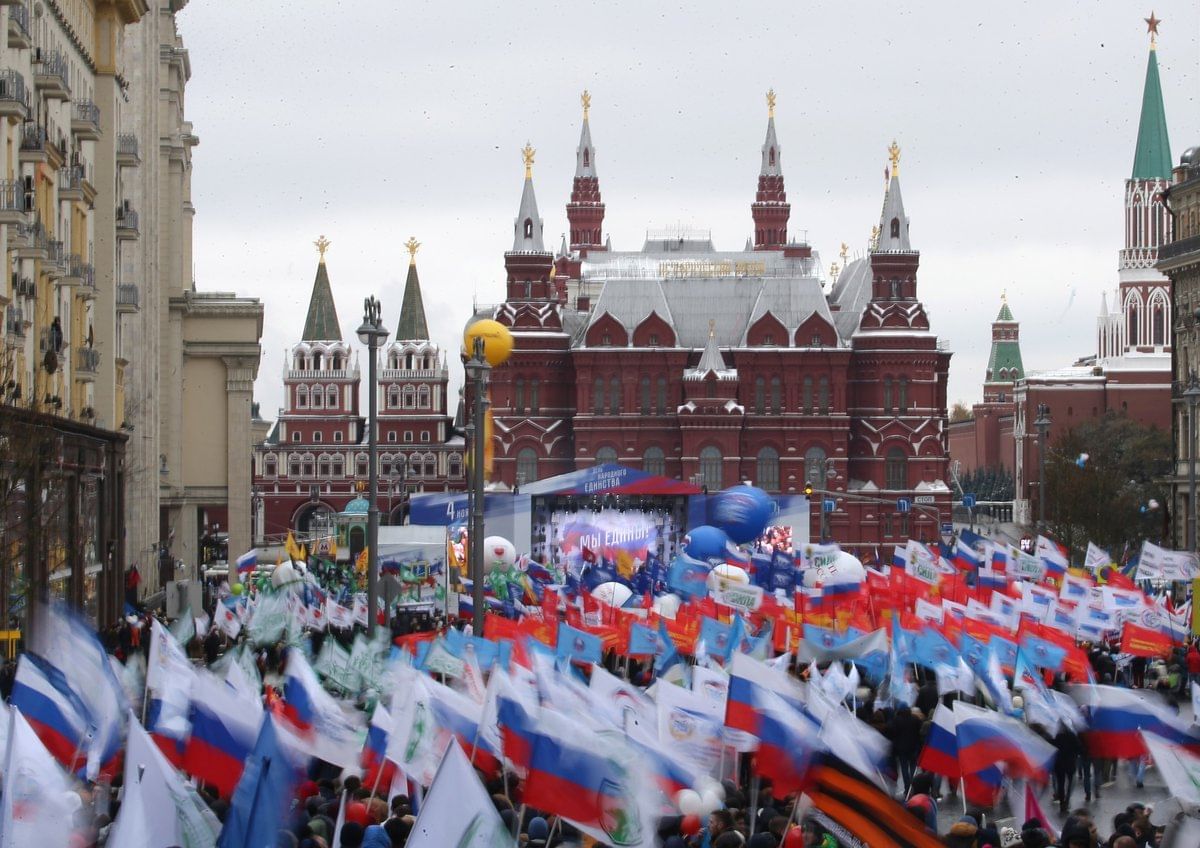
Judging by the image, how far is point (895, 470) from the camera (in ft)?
357

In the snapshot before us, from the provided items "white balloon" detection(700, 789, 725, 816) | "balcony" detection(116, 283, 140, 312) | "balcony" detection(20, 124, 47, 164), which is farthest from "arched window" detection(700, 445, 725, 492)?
"white balloon" detection(700, 789, 725, 816)

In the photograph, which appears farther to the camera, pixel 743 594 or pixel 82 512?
pixel 82 512

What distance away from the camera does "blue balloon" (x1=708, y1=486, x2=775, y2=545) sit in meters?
62.4

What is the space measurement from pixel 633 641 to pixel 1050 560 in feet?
46.7

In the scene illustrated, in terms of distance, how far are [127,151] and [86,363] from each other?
9.12 meters

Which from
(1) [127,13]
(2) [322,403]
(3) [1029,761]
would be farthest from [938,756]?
(2) [322,403]

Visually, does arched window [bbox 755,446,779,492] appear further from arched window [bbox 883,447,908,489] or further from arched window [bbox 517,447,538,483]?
arched window [bbox 517,447,538,483]

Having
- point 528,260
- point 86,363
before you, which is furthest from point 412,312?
point 86,363

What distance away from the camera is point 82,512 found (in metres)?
39.0

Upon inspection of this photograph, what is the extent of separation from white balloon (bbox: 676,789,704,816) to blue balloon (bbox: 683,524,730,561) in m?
36.9

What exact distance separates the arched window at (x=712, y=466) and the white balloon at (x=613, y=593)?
66.9 metres

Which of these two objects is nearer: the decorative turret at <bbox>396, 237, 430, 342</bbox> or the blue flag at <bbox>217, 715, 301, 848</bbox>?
the blue flag at <bbox>217, 715, 301, 848</bbox>

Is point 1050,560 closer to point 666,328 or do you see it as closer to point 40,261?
point 40,261

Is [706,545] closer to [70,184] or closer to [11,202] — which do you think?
[70,184]
